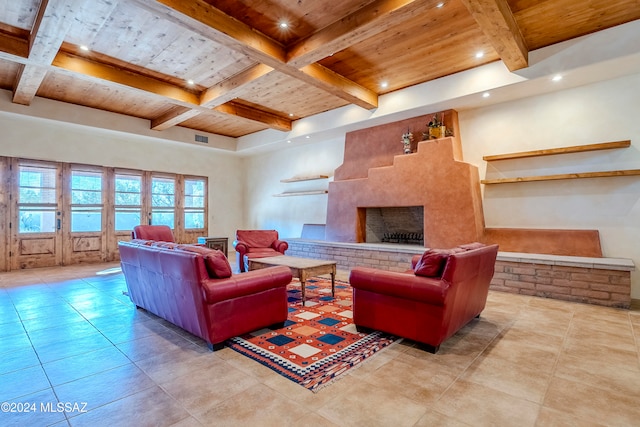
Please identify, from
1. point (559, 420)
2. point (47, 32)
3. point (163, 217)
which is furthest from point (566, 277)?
point (163, 217)

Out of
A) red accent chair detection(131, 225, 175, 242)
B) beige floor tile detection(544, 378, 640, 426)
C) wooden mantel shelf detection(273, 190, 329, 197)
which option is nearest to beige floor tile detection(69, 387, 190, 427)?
beige floor tile detection(544, 378, 640, 426)

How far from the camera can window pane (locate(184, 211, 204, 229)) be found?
358 inches

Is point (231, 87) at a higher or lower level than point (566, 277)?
higher

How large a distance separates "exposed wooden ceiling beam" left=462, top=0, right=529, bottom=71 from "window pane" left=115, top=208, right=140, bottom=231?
827cm

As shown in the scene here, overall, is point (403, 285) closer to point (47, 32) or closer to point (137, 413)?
point (137, 413)

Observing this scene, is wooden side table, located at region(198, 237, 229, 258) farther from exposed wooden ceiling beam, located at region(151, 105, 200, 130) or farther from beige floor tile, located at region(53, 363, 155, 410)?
beige floor tile, located at region(53, 363, 155, 410)

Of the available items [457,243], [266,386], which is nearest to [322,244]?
[457,243]

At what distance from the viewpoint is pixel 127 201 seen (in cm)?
797

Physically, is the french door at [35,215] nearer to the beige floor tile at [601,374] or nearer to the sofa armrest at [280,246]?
the sofa armrest at [280,246]

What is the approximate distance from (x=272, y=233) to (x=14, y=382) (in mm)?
4619

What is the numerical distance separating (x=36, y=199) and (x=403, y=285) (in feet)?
26.2

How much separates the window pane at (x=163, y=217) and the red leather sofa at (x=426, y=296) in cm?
724

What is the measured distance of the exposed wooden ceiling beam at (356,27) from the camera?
3116 millimetres

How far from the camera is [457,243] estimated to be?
5297 millimetres
